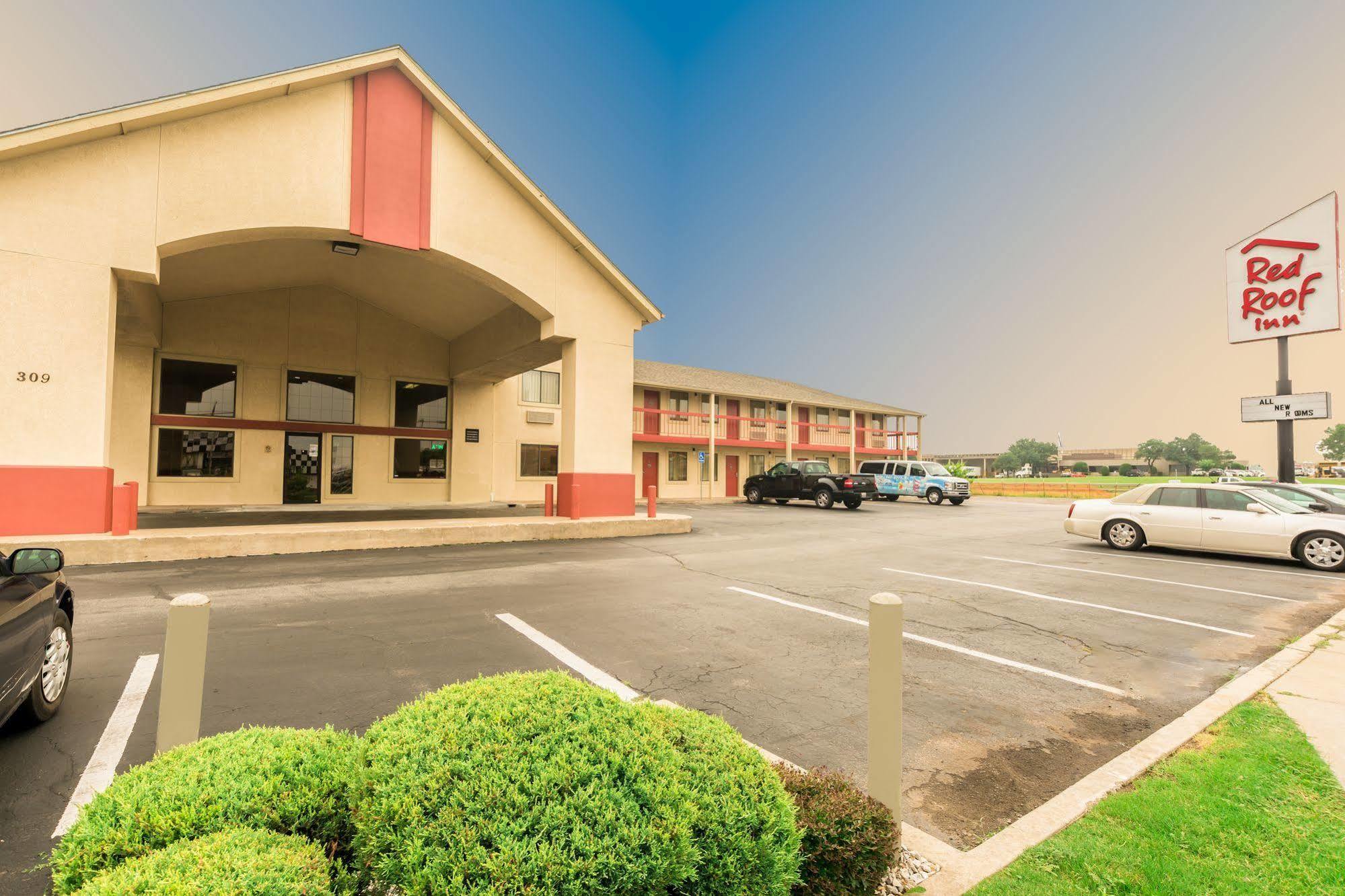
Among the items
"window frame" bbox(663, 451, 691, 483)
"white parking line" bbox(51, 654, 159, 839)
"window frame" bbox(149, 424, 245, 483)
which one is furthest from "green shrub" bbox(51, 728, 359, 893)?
"window frame" bbox(663, 451, 691, 483)

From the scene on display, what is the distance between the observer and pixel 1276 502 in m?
11.4

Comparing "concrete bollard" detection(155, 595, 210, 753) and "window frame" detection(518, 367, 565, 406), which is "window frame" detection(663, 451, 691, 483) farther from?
"concrete bollard" detection(155, 595, 210, 753)

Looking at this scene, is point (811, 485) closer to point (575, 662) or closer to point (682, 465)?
point (682, 465)

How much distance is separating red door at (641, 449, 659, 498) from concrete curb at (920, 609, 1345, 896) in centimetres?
2684

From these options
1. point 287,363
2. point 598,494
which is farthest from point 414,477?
point 598,494

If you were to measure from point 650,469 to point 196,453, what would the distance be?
18.8m

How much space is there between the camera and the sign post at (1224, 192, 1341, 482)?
48.0ft

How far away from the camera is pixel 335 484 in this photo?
20000 millimetres

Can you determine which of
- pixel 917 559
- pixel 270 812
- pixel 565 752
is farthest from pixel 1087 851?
pixel 917 559

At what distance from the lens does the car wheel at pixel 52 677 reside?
3.76m

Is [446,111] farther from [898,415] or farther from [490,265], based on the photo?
[898,415]

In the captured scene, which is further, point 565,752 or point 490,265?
point 490,265

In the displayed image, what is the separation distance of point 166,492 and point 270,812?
805 inches

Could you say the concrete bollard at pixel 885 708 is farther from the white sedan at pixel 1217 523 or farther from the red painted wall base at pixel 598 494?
the white sedan at pixel 1217 523
